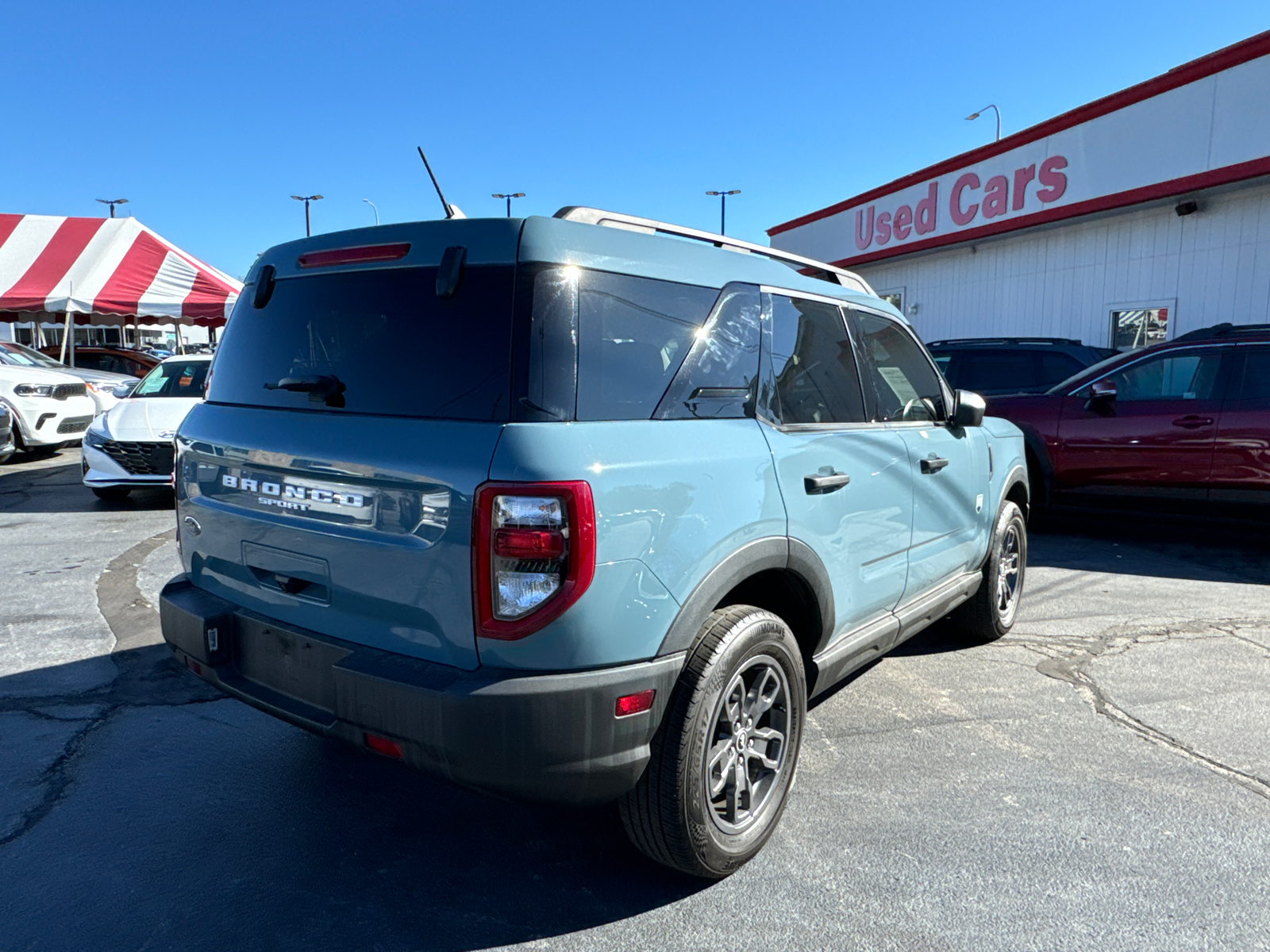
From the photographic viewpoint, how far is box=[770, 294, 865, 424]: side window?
296 centimetres

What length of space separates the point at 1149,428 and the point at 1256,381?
31.3 inches

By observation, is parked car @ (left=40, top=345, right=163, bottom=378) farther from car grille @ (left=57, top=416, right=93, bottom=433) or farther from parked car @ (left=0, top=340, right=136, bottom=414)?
car grille @ (left=57, top=416, right=93, bottom=433)

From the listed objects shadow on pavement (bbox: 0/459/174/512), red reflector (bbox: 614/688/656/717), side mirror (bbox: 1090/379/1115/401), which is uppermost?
side mirror (bbox: 1090/379/1115/401)

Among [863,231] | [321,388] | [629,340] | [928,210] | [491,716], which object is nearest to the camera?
[491,716]

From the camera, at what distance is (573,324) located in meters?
2.30

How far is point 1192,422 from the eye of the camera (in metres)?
7.02

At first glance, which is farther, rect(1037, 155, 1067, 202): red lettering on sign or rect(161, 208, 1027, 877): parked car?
rect(1037, 155, 1067, 202): red lettering on sign

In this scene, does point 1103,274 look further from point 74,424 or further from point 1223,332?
point 74,424

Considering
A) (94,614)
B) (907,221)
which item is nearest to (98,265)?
(94,614)

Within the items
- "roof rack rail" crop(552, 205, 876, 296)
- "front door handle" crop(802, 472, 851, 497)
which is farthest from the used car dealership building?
"front door handle" crop(802, 472, 851, 497)

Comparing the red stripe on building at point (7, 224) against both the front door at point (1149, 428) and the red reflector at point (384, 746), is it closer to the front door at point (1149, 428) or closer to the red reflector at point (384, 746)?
the front door at point (1149, 428)

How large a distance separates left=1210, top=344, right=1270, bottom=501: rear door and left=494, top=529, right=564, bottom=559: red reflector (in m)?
6.73

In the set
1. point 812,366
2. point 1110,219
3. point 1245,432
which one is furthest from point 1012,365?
point 812,366

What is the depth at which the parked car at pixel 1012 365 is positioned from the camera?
9312mm
